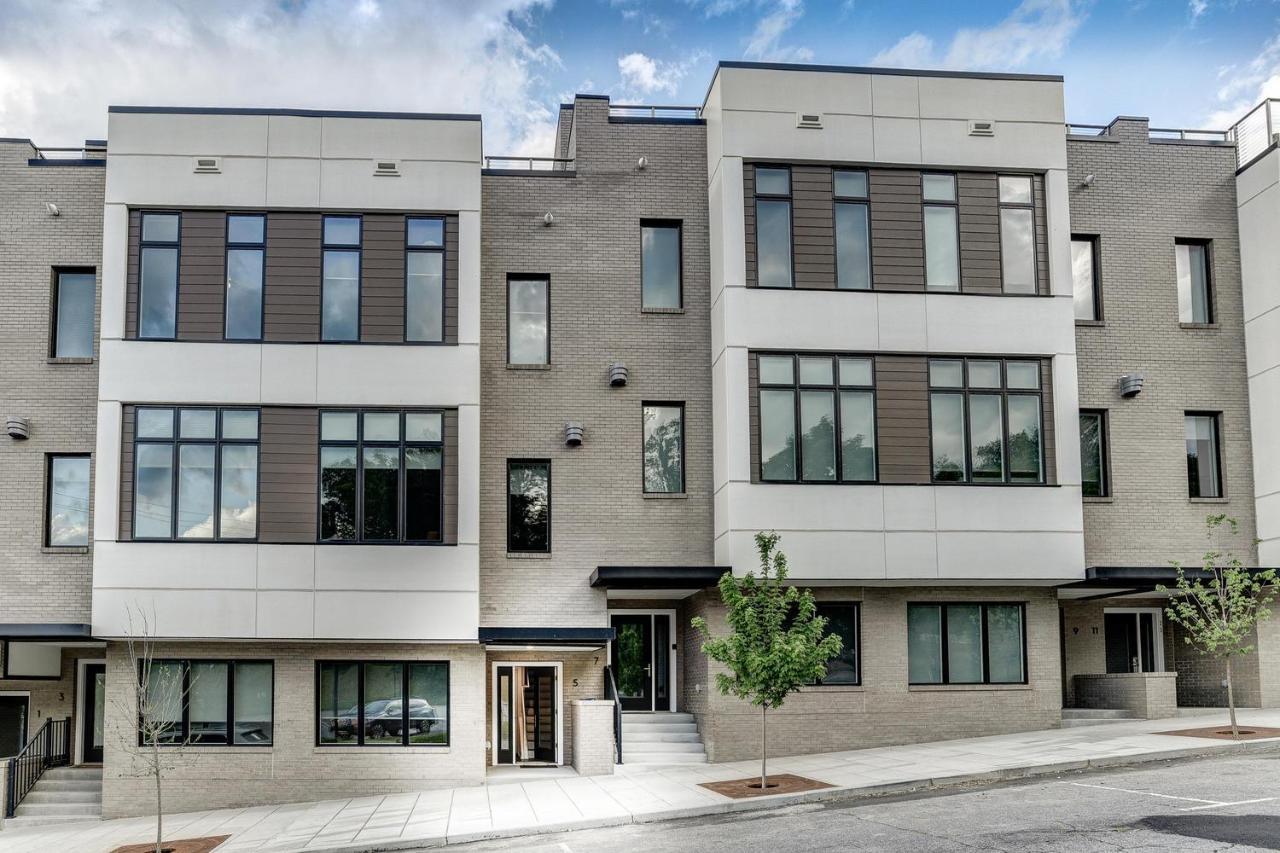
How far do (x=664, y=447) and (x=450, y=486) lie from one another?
390 cm

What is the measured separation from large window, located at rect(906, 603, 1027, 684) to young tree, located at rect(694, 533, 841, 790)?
3.82 m

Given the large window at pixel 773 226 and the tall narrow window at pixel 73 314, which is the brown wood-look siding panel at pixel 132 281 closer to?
the tall narrow window at pixel 73 314

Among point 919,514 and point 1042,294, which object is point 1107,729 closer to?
point 919,514

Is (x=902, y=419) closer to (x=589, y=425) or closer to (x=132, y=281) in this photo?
(x=589, y=425)

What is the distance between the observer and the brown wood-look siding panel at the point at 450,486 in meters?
20.2

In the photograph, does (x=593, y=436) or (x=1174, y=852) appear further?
(x=593, y=436)

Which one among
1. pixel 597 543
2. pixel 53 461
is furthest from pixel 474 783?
pixel 53 461

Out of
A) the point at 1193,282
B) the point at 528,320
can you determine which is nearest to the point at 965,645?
the point at 1193,282

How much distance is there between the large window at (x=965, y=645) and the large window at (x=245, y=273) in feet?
39.3

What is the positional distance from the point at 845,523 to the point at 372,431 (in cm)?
784

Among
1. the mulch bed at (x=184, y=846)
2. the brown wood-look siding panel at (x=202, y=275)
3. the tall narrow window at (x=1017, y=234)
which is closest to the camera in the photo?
the mulch bed at (x=184, y=846)

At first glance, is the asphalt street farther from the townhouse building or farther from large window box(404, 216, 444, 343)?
large window box(404, 216, 444, 343)

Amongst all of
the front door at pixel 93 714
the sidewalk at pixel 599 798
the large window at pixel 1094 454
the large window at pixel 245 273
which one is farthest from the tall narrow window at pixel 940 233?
the front door at pixel 93 714

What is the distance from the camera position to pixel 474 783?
19.8m
